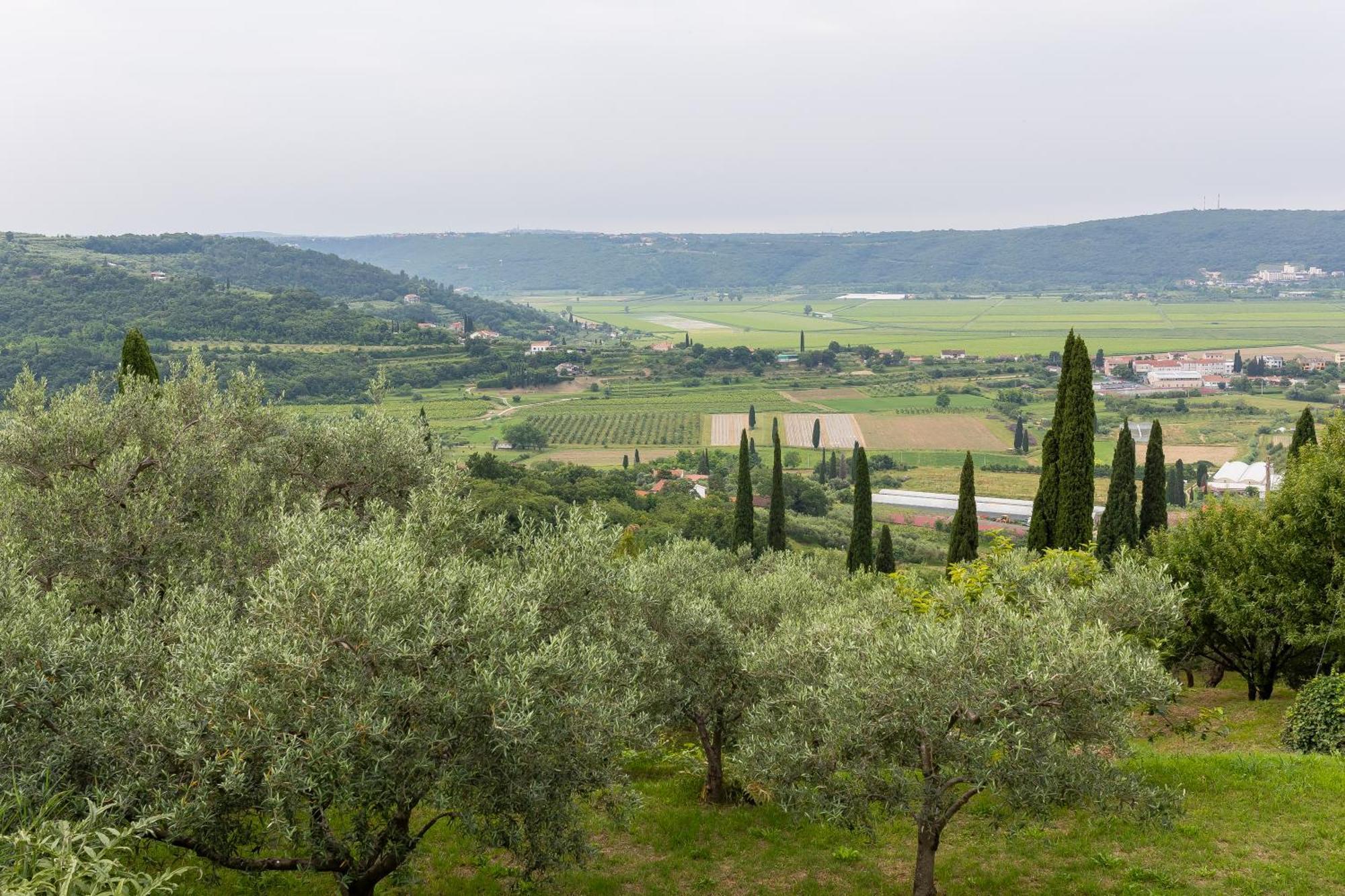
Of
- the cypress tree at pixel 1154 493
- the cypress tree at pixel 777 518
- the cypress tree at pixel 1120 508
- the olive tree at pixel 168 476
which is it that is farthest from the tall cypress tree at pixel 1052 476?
the olive tree at pixel 168 476

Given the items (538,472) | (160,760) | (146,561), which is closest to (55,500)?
(146,561)

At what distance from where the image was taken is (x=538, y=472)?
3194 inches

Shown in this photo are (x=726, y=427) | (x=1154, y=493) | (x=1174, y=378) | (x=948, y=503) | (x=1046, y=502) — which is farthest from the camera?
(x=1174, y=378)

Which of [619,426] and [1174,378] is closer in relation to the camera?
[619,426]

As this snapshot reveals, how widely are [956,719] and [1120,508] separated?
32.3m

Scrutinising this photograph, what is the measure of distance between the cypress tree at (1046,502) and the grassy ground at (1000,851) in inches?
800

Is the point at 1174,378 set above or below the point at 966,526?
above

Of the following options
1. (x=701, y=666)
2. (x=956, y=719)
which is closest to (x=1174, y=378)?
(x=701, y=666)

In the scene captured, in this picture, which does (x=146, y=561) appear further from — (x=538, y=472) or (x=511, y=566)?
(x=538, y=472)

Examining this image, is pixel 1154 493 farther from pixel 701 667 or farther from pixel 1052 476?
pixel 701 667

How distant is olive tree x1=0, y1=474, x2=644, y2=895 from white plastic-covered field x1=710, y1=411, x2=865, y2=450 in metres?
103

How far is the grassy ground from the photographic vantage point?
507 inches

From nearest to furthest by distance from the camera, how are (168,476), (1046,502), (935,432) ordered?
(168,476) → (1046,502) → (935,432)

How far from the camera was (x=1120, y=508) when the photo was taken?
127 feet
